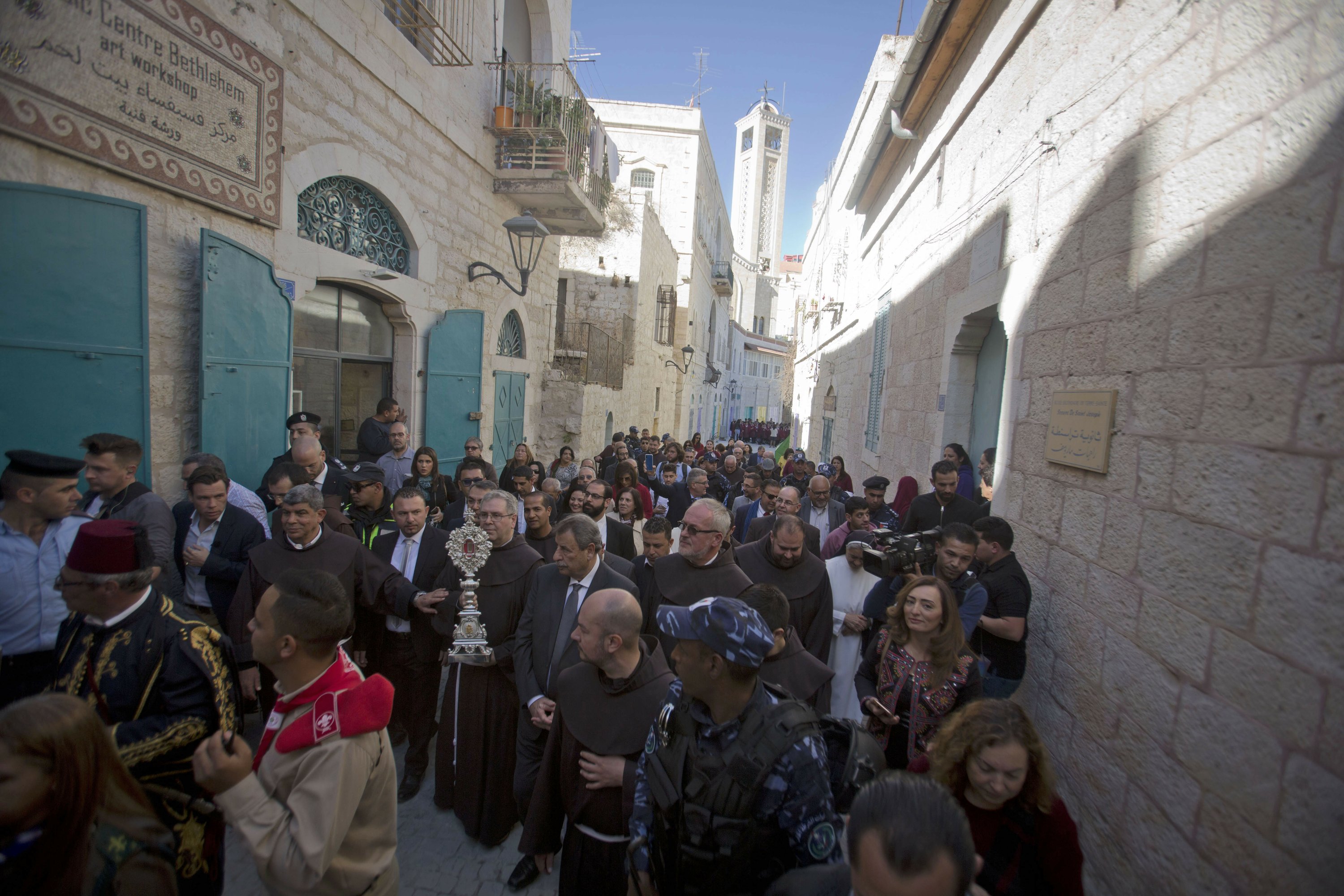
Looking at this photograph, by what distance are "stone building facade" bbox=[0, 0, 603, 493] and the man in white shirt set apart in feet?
2.80

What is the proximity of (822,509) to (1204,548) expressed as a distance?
3608mm

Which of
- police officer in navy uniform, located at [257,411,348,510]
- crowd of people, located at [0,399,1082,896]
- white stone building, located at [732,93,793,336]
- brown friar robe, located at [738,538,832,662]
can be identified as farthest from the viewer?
white stone building, located at [732,93,793,336]

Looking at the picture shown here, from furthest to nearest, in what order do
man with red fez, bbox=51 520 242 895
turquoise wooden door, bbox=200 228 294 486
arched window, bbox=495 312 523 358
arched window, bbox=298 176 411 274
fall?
arched window, bbox=495 312 523 358 < arched window, bbox=298 176 411 274 < turquoise wooden door, bbox=200 228 294 486 < man with red fez, bbox=51 520 242 895

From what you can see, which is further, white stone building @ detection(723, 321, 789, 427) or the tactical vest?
white stone building @ detection(723, 321, 789, 427)

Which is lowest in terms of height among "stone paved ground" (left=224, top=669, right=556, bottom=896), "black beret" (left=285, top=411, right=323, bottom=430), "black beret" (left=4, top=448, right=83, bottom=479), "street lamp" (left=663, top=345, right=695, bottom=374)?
"stone paved ground" (left=224, top=669, right=556, bottom=896)

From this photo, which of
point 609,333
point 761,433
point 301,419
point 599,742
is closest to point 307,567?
point 599,742

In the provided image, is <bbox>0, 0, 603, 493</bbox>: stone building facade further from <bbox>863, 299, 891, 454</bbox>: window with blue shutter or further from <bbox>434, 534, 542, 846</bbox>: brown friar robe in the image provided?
<bbox>863, 299, 891, 454</bbox>: window with blue shutter

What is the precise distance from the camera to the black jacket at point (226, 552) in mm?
3508

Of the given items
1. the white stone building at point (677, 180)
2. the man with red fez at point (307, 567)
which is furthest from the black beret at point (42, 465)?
the white stone building at point (677, 180)

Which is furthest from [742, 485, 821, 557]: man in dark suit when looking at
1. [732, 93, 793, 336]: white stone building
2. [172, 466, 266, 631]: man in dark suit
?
[732, 93, 793, 336]: white stone building

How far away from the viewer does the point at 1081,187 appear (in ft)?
10.9

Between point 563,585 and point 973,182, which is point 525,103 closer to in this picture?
point 973,182

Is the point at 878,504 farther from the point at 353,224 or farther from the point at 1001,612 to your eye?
the point at 353,224

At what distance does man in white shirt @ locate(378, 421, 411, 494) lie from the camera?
5984 millimetres
